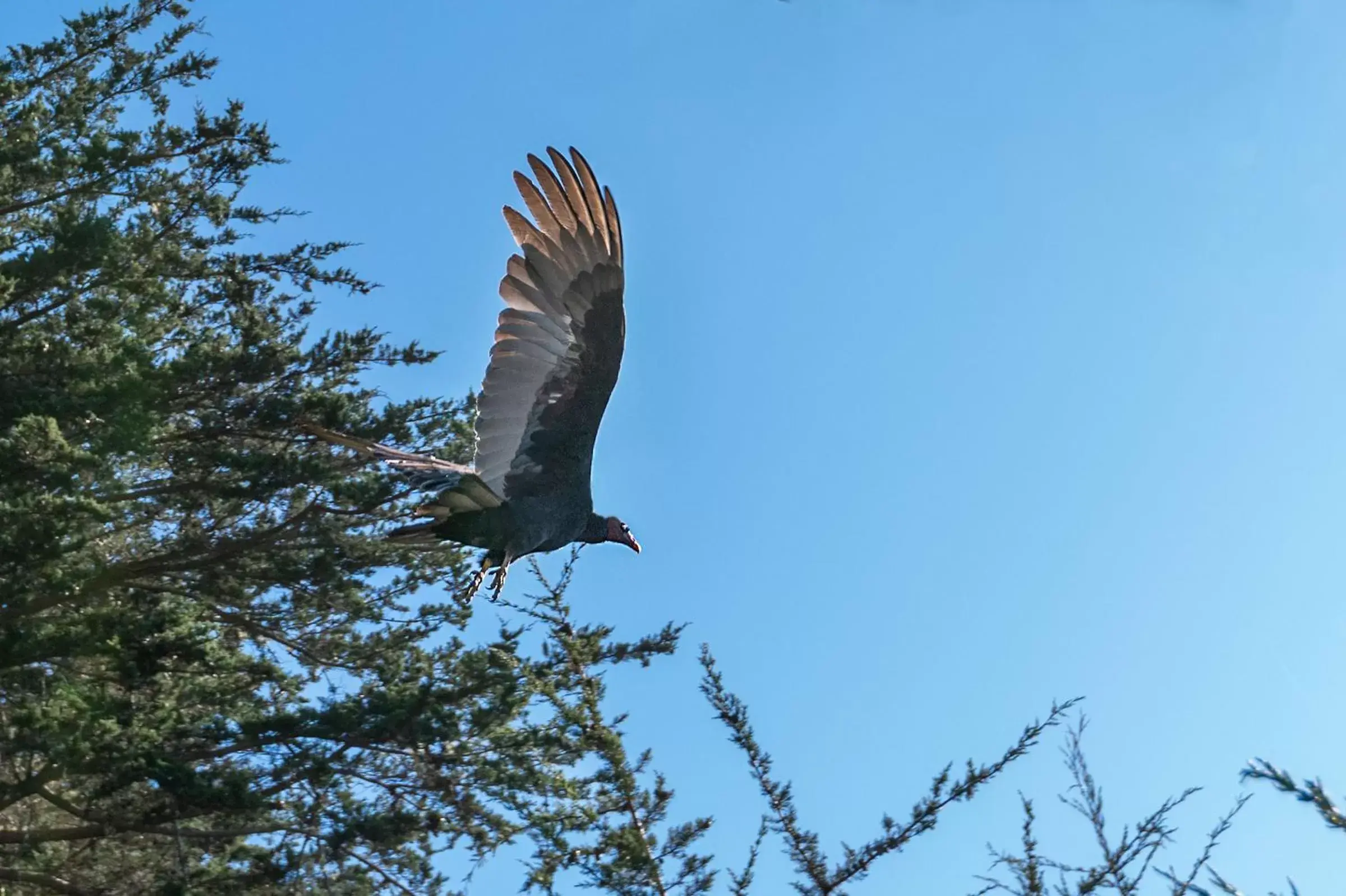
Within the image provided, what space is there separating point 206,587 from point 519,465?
601 cm

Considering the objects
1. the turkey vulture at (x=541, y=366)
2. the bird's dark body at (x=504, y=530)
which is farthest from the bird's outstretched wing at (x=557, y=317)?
the bird's dark body at (x=504, y=530)

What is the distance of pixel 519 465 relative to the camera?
276 inches

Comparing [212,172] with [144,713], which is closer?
[144,713]

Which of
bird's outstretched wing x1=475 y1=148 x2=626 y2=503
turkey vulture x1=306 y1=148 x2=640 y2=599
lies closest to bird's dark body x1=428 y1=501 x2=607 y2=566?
turkey vulture x1=306 y1=148 x2=640 y2=599

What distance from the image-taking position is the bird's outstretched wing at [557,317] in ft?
22.3

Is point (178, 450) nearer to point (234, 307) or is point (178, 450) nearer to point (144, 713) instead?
point (234, 307)

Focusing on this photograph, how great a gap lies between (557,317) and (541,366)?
28 centimetres

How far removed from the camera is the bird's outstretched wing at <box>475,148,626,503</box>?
6.80 metres

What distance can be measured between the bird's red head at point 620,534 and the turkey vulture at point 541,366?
73 cm

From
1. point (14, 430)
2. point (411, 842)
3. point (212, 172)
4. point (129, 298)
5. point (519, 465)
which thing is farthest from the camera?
point (212, 172)

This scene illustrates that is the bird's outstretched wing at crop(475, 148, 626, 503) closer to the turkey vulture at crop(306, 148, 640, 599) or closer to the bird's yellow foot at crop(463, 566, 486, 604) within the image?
the turkey vulture at crop(306, 148, 640, 599)

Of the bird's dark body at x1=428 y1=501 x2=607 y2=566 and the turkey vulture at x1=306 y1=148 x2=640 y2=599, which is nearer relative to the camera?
the turkey vulture at x1=306 y1=148 x2=640 y2=599

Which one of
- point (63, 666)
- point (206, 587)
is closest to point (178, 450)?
point (206, 587)

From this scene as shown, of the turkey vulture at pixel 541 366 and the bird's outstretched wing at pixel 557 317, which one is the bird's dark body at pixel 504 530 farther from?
the bird's outstretched wing at pixel 557 317
